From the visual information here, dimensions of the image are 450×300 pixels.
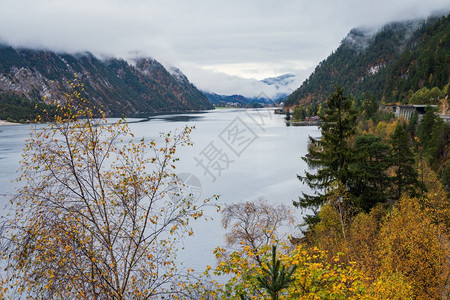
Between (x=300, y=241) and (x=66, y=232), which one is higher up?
(x=66, y=232)

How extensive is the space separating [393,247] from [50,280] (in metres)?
17.5

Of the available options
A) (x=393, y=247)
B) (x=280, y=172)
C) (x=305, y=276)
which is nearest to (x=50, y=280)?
(x=305, y=276)

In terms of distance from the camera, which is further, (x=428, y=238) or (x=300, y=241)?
(x=300, y=241)

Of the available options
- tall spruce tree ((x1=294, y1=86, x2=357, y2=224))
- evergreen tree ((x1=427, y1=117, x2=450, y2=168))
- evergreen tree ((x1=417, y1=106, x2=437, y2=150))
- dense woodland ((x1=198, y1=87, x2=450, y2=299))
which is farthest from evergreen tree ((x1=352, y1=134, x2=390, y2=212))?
evergreen tree ((x1=417, y1=106, x2=437, y2=150))

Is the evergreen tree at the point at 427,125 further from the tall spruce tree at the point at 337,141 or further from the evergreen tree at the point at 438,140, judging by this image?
the tall spruce tree at the point at 337,141

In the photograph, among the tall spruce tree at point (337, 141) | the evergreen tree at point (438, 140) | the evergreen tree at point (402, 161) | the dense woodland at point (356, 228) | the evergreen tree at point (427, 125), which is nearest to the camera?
the dense woodland at point (356, 228)

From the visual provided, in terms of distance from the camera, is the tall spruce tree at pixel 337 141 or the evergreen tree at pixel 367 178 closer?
the tall spruce tree at pixel 337 141

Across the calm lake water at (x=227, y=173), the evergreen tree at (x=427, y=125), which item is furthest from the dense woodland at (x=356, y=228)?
the evergreen tree at (x=427, y=125)

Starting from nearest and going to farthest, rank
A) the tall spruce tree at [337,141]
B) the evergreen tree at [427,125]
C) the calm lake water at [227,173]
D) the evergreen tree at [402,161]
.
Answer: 1. the tall spruce tree at [337,141]
2. the evergreen tree at [402,161]
3. the calm lake water at [227,173]
4. the evergreen tree at [427,125]

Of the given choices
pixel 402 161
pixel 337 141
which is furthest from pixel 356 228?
pixel 402 161

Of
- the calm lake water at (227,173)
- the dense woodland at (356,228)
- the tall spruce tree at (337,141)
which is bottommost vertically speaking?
the calm lake water at (227,173)

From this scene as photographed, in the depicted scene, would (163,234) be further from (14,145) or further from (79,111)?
(14,145)

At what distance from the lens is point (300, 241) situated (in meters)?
27.1

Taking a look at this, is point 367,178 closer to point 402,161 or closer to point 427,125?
point 402,161
